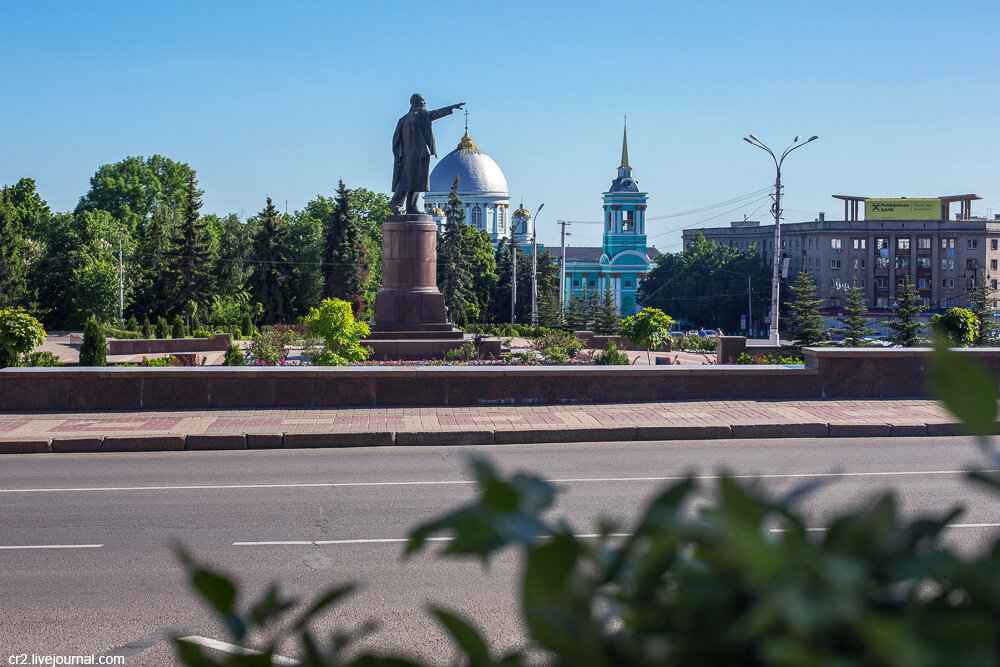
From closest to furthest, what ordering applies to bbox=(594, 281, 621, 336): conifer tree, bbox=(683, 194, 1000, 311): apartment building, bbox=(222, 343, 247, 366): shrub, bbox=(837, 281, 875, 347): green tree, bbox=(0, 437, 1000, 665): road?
bbox=(0, 437, 1000, 665): road < bbox=(222, 343, 247, 366): shrub < bbox=(837, 281, 875, 347): green tree < bbox=(594, 281, 621, 336): conifer tree < bbox=(683, 194, 1000, 311): apartment building

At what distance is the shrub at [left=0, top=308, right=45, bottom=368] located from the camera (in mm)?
17625

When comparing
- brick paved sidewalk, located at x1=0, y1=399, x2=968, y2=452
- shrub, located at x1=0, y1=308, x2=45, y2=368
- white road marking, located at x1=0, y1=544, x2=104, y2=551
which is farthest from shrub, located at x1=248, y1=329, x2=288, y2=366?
white road marking, located at x1=0, y1=544, x2=104, y2=551

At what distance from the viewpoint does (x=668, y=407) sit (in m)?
15.0

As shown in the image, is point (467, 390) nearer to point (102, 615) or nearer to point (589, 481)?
point (589, 481)

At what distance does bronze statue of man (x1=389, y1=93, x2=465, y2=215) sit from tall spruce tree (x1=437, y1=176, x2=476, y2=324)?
3736 centimetres

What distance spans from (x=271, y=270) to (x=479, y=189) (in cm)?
4632

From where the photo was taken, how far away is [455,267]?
67.2 m

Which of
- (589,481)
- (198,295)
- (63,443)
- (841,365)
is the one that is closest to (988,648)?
(589,481)

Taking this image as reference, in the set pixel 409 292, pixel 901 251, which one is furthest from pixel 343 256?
pixel 901 251

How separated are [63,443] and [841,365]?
11.7 m

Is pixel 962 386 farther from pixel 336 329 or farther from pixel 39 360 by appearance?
pixel 39 360

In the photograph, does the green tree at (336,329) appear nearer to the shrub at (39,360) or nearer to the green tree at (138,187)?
the shrub at (39,360)

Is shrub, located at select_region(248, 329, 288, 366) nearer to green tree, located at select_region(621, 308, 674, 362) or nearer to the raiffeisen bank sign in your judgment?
green tree, located at select_region(621, 308, 674, 362)

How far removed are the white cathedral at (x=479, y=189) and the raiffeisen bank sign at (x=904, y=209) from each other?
3645cm
